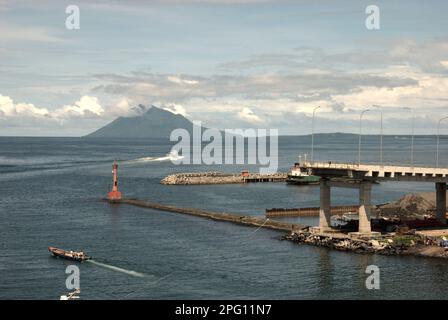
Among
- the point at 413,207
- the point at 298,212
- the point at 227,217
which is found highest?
the point at 413,207

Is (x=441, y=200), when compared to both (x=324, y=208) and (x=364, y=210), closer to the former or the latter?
(x=364, y=210)

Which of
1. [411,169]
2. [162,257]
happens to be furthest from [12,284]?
[411,169]

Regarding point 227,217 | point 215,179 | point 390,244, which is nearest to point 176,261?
point 390,244

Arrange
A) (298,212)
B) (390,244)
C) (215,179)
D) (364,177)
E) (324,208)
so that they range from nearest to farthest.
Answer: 1. (390,244)
2. (364,177)
3. (324,208)
4. (298,212)
5. (215,179)

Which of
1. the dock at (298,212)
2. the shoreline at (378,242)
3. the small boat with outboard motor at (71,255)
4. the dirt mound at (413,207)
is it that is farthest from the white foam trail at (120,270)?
the dirt mound at (413,207)

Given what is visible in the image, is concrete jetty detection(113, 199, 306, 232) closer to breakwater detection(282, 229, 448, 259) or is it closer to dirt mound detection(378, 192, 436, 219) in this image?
breakwater detection(282, 229, 448, 259)
